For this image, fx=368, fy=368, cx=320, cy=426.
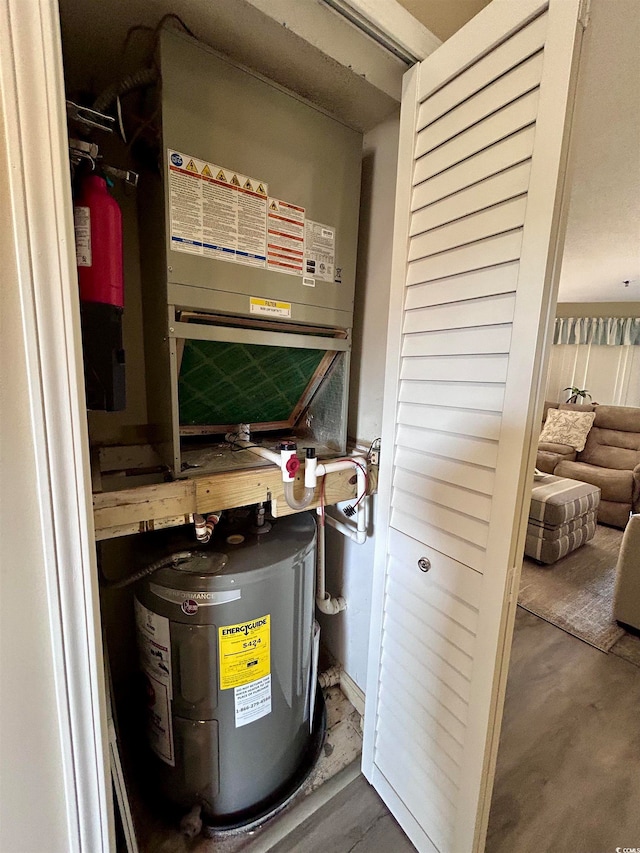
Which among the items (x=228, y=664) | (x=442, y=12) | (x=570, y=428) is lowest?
(x=228, y=664)

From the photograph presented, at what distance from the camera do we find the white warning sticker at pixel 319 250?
1.04m

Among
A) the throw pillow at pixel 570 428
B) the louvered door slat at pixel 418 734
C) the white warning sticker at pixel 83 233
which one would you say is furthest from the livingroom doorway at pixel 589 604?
the white warning sticker at pixel 83 233

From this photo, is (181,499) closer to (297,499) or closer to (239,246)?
(297,499)

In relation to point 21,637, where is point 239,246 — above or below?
above

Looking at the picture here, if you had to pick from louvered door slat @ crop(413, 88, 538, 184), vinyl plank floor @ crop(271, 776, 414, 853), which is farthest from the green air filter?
vinyl plank floor @ crop(271, 776, 414, 853)

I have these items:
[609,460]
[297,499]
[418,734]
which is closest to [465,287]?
[297,499]

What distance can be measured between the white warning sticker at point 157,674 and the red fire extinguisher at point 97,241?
0.81m

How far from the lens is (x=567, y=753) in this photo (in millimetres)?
1371

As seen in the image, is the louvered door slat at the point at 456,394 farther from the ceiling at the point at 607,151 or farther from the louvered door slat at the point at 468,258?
the ceiling at the point at 607,151

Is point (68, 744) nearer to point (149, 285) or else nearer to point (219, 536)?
point (219, 536)

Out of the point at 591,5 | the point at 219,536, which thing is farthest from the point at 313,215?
the point at 219,536

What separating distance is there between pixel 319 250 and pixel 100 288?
605 millimetres

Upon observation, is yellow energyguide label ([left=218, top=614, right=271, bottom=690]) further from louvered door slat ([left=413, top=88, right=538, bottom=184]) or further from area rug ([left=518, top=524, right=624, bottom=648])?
area rug ([left=518, top=524, right=624, bottom=648])

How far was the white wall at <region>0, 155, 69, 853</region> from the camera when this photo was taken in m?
0.51
